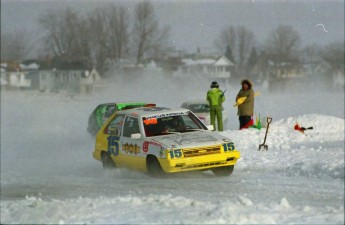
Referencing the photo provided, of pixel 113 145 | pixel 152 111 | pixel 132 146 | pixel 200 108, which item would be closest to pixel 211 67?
pixel 200 108

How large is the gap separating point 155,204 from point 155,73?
256 feet

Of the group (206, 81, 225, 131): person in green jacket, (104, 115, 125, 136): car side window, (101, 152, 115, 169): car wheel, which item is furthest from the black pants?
(101, 152, 115, 169): car wheel

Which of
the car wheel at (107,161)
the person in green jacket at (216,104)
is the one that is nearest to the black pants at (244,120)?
the person in green jacket at (216,104)

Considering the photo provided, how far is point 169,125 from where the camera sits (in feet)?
41.4

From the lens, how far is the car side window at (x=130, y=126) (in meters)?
12.8

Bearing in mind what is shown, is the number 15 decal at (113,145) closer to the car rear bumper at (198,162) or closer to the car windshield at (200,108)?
the car rear bumper at (198,162)

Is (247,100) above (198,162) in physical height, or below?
above

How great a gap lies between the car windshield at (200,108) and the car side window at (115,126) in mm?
9214

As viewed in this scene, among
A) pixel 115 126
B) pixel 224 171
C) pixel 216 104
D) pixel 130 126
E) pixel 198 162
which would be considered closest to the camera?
pixel 198 162

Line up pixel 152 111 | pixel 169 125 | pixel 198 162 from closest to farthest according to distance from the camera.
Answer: pixel 198 162 → pixel 169 125 → pixel 152 111

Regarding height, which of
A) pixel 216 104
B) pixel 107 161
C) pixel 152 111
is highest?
pixel 152 111

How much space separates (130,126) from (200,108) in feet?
33.8

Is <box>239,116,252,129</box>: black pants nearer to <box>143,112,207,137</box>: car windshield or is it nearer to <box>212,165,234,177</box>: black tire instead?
<box>143,112,207,137</box>: car windshield

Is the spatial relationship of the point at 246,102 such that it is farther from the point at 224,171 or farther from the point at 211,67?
the point at 211,67
